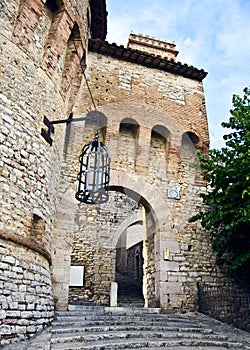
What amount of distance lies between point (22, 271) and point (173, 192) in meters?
4.63

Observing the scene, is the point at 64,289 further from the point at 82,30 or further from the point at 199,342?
the point at 82,30

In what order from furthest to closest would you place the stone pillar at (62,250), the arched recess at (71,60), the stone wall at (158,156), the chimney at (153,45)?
the chimney at (153,45)
the stone wall at (158,156)
the arched recess at (71,60)
the stone pillar at (62,250)

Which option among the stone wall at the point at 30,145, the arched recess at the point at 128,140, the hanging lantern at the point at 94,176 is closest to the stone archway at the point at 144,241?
the stone wall at the point at 30,145

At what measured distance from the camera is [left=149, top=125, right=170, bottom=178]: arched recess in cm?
824

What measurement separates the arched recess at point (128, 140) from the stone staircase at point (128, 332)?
371 cm

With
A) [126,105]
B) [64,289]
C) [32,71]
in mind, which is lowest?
[64,289]

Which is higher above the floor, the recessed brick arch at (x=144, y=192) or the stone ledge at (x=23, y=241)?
the recessed brick arch at (x=144, y=192)

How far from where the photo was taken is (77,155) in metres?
7.67

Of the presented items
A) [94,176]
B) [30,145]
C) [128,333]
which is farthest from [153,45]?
[128,333]

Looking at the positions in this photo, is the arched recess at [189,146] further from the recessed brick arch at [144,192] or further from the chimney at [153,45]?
the chimney at [153,45]

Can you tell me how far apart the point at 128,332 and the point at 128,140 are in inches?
195

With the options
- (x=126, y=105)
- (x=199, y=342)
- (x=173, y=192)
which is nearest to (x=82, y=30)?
(x=126, y=105)

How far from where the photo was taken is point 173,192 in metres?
8.04

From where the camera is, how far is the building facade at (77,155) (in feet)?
15.8
